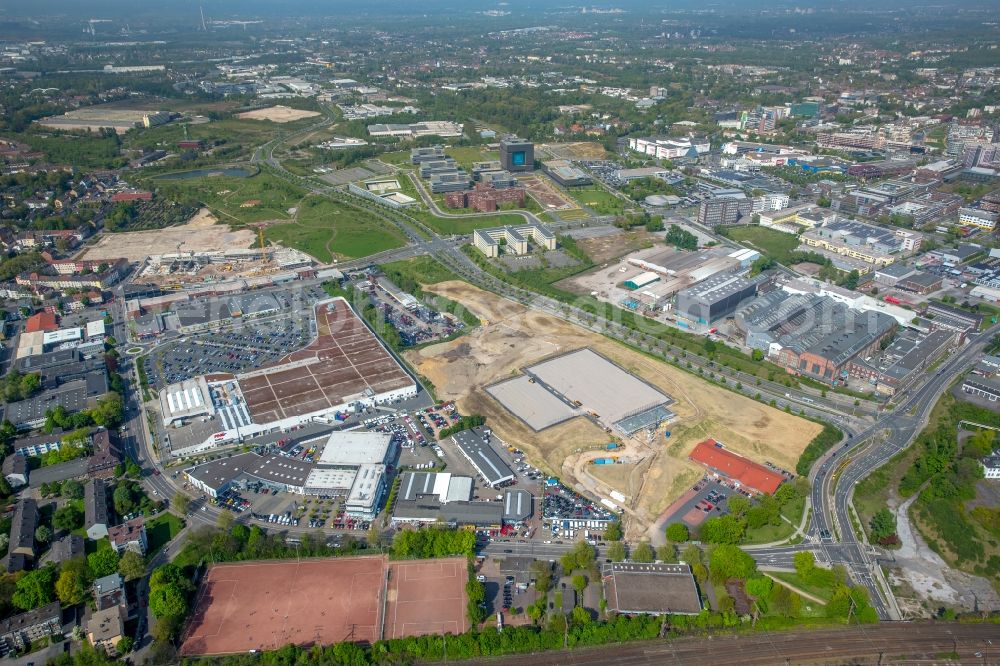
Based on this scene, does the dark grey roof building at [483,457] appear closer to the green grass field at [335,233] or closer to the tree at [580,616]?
the tree at [580,616]

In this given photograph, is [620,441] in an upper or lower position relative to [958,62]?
lower

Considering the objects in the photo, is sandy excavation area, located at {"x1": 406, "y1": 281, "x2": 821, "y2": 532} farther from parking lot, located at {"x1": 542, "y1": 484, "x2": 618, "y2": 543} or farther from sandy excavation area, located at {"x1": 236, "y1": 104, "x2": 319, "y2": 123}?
sandy excavation area, located at {"x1": 236, "y1": 104, "x2": 319, "y2": 123}

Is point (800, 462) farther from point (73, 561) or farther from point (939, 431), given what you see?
point (73, 561)

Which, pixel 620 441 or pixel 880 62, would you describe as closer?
pixel 620 441

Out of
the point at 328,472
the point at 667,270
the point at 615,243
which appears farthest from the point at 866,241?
Answer: the point at 328,472

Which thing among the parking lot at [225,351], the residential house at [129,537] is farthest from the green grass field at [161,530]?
the parking lot at [225,351]


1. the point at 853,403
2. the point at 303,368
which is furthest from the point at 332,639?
the point at 853,403

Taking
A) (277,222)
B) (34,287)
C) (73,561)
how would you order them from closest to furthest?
(73,561)
(34,287)
(277,222)
